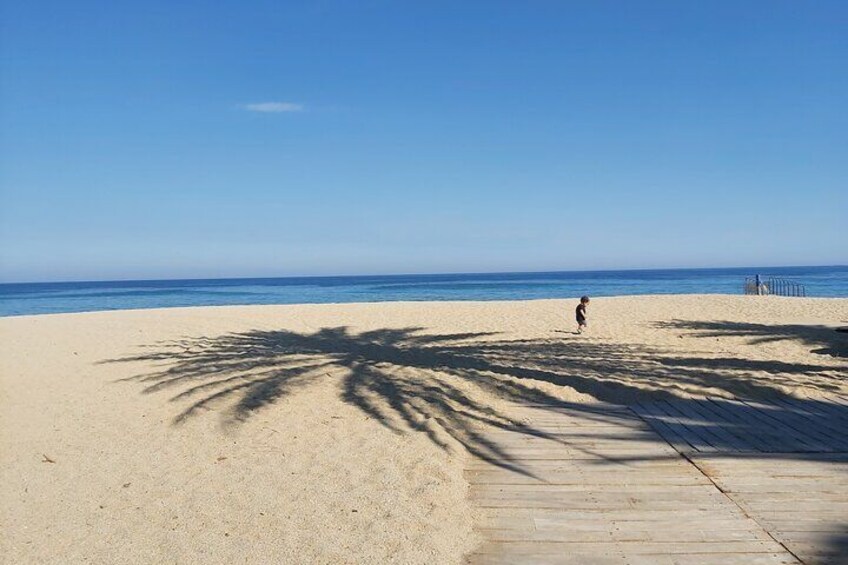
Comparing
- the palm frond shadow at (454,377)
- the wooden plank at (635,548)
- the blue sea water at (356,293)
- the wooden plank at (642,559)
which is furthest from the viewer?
the blue sea water at (356,293)

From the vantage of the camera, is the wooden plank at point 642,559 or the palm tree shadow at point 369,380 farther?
the palm tree shadow at point 369,380

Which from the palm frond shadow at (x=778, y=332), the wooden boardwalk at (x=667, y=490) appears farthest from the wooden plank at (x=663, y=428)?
the palm frond shadow at (x=778, y=332)

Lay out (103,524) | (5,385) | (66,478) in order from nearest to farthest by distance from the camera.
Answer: (103,524) → (66,478) → (5,385)

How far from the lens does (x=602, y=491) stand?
499cm

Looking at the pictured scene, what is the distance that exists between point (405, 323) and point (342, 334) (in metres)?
3.32

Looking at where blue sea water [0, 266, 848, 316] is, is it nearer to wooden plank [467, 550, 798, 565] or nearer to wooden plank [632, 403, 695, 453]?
wooden plank [632, 403, 695, 453]

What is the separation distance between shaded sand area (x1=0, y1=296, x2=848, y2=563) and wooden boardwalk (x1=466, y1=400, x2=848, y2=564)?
32 cm

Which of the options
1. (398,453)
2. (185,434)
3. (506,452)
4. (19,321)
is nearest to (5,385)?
(185,434)

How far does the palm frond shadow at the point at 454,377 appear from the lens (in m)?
7.87

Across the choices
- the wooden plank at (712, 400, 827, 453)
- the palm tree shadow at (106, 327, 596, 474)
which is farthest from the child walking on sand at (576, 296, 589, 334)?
the wooden plank at (712, 400, 827, 453)

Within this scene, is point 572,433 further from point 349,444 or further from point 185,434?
point 185,434

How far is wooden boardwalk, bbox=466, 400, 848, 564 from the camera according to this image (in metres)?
4.00

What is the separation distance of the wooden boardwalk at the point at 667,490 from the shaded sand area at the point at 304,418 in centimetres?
32

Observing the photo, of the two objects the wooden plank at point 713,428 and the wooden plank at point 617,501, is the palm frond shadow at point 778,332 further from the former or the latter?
the wooden plank at point 617,501
